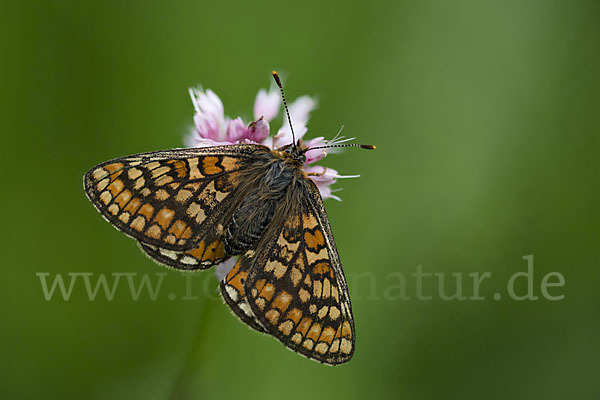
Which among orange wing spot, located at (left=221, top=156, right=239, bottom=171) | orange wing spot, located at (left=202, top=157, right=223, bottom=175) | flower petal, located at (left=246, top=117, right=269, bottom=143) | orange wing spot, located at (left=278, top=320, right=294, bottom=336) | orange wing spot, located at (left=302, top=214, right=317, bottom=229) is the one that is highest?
flower petal, located at (left=246, top=117, right=269, bottom=143)

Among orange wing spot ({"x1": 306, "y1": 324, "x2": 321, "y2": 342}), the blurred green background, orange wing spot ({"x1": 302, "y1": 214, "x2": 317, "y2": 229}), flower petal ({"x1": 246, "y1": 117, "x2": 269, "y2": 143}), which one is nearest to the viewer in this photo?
orange wing spot ({"x1": 306, "y1": 324, "x2": 321, "y2": 342})

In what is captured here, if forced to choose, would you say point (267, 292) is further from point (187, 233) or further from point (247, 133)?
point (247, 133)

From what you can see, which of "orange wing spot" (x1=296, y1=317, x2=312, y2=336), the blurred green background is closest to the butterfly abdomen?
"orange wing spot" (x1=296, y1=317, x2=312, y2=336)

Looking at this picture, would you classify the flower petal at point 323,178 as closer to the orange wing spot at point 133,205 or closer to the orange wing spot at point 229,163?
the orange wing spot at point 229,163

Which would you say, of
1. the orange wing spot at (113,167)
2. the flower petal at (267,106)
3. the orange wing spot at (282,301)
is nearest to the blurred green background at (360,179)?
the flower petal at (267,106)

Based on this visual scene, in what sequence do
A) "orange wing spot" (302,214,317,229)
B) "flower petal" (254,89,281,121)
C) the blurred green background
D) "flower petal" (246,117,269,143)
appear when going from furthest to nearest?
the blurred green background → "flower petal" (254,89,281,121) → "flower petal" (246,117,269,143) → "orange wing spot" (302,214,317,229)

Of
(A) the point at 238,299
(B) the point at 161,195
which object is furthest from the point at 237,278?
(B) the point at 161,195

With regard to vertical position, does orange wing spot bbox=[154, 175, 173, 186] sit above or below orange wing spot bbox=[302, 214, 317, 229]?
below

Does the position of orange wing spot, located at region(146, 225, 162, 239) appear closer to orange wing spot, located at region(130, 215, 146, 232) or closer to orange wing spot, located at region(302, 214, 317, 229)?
orange wing spot, located at region(130, 215, 146, 232)
